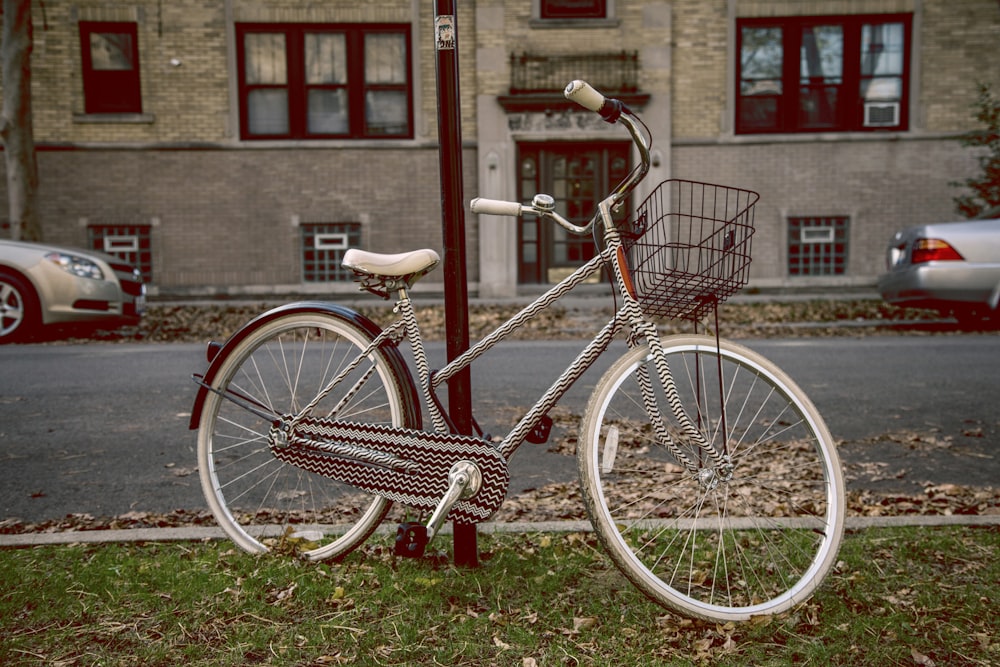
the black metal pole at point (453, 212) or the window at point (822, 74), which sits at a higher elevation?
the window at point (822, 74)

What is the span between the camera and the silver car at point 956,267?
9.77m

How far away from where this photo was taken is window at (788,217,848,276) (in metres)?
17.3

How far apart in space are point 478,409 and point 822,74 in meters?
14.3

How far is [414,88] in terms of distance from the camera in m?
17.1

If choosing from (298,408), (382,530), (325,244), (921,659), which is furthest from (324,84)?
(921,659)

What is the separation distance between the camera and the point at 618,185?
2771 mm

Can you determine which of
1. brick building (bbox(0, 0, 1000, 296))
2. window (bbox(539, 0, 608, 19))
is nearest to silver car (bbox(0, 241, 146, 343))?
brick building (bbox(0, 0, 1000, 296))

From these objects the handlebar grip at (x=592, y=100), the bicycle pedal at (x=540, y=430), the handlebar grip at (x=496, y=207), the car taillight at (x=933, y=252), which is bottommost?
the bicycle pedal at (x=540, y=430)

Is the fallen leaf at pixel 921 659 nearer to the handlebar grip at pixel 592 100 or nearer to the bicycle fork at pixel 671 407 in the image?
the bicycle fork at pixel 671 407

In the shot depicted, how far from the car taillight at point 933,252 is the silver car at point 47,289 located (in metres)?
9.12

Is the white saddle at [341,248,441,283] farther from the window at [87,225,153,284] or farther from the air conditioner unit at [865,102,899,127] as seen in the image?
the air conditioner unit at [865,102,899,127]

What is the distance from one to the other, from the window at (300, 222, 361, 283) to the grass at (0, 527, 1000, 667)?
14034 millimetres

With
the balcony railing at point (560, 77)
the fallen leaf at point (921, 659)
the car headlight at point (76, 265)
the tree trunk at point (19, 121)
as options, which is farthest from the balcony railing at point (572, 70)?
the fallen leaf at point (921, 659)

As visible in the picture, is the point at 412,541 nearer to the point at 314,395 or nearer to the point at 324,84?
the point at 314,395
